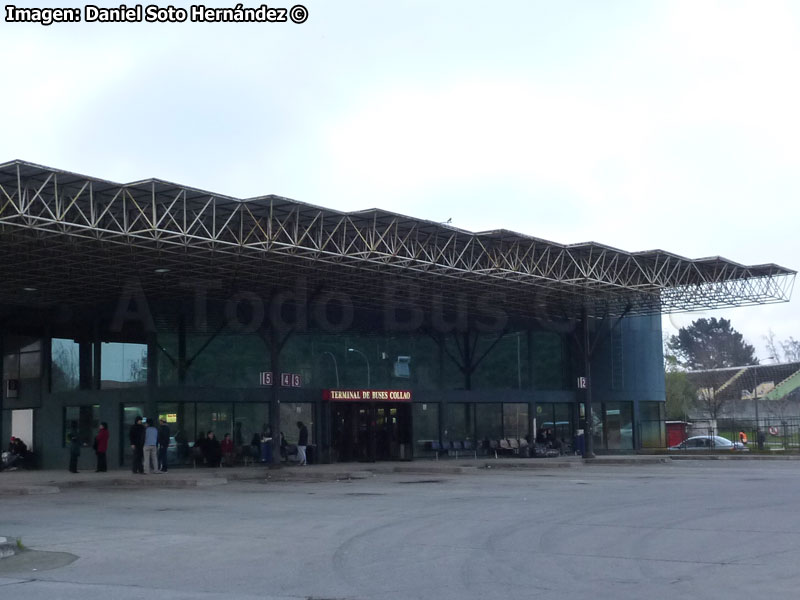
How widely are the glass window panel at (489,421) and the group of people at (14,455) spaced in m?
20.8

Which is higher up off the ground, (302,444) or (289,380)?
(289,380)

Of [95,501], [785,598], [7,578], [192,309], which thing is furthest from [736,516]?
[192,309]

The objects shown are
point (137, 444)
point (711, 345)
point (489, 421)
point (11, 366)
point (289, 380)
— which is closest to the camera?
point (137, 444)

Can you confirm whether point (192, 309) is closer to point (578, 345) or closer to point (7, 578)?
Answer: point (578, 345)

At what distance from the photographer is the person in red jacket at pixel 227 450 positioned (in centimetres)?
3853

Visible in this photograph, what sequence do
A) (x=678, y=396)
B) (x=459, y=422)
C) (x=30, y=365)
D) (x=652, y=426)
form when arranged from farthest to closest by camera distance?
(x=678, y=396) < (x=652, y=426) < (x=459, y=422) < (x=30, y=365)

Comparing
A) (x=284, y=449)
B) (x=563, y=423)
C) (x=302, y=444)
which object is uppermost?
(x=563, y=423)

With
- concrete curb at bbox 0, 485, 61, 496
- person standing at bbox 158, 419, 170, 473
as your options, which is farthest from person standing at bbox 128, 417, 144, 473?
concrete curb at bbox 0, 485, 61, 496

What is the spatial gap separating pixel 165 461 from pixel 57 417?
7.91 meters

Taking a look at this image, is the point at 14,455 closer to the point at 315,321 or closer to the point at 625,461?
the point at 315,321

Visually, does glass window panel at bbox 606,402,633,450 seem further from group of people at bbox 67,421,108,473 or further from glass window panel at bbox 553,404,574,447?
group of people at bbox 67,421,108,473

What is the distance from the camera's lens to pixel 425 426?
46094 millimetres

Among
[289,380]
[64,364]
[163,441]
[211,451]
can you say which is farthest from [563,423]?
[64,364]

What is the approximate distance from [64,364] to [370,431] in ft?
44.2
